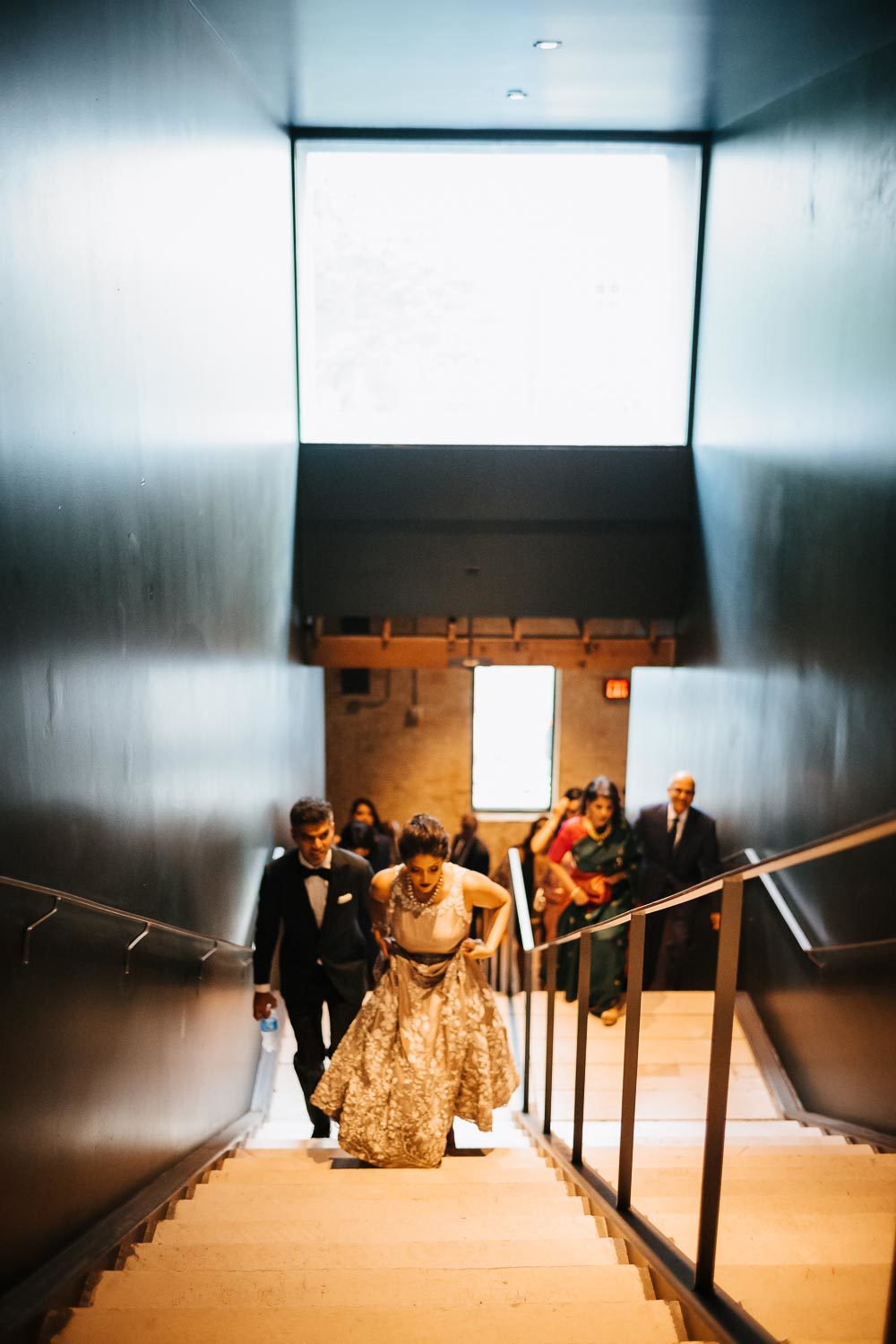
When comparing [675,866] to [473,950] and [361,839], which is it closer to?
[361,839]

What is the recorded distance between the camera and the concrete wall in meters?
12.5

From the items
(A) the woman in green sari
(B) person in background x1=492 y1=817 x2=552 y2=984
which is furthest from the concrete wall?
(A) the woman in green sari

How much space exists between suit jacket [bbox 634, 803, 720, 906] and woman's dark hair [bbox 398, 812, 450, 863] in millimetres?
3302

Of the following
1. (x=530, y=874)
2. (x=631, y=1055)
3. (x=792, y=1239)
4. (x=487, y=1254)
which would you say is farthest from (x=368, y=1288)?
(x=530, y=874)

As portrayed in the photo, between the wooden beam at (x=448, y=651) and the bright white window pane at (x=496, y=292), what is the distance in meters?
1.65

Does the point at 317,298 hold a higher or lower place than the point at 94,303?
higher

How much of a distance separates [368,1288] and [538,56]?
5.64 metres

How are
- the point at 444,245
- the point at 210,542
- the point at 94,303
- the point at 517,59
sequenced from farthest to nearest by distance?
the point at 444,245, the point at 517,59, the point at 210,542, the point at 94,303

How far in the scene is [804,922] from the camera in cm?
502

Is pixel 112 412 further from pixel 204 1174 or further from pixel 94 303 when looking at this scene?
pixel 204 1174

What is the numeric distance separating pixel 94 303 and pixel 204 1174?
2.84 m

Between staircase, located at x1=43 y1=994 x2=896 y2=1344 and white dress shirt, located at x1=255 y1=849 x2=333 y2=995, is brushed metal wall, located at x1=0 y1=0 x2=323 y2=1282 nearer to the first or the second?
staircase, located at x1=43 y1=994 x2=896 y2=1344

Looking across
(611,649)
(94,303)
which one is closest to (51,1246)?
(94,303)

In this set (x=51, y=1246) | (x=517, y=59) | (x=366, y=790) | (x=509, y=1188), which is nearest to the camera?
(x=51, y=1246)
